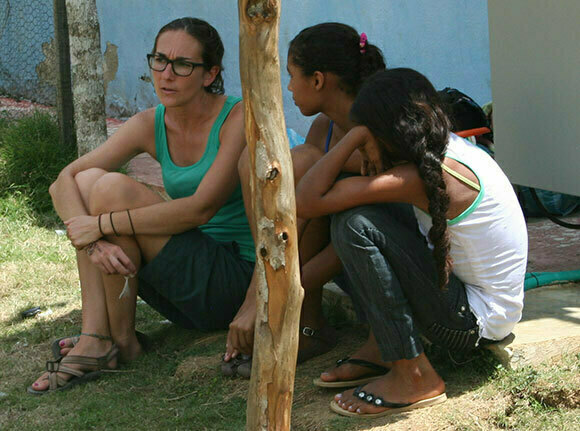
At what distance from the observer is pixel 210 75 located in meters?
3.32

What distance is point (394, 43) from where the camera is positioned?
21.1 feet

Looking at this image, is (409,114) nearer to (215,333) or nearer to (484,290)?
(484,290)

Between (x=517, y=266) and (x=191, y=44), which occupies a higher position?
(x=191, y=44)

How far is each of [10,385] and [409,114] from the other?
1955 mm

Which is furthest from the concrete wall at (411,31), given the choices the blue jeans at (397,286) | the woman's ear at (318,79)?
the blue jeans at (397,286)

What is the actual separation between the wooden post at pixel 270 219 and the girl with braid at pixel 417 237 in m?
0.48

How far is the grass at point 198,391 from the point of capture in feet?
8.29

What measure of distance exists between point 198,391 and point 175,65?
1.29 metres

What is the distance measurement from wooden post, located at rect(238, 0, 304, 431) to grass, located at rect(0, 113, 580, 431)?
0.51m

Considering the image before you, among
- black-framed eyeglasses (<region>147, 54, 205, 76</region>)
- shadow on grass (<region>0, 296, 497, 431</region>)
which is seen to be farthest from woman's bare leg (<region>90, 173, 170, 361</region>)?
black-framed eyeglasses (<region>147, 54, 205, 76</region>)

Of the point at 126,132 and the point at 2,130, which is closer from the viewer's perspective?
the point at 126,132

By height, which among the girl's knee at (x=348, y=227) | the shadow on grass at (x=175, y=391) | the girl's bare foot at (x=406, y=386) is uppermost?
the girl's knee at (x=348, y=227)

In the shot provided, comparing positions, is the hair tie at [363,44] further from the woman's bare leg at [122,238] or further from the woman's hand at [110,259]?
the woman's hand at [110,259]

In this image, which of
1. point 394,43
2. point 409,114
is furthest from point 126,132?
point 394,43
